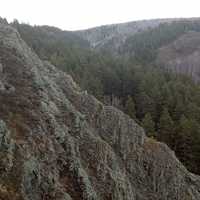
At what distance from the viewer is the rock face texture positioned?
6344 mm

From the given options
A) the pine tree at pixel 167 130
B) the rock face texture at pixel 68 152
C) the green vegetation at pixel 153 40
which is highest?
the green vegetation at pixel 153 40

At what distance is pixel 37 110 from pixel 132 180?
322 inches

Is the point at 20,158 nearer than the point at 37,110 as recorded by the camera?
Yes

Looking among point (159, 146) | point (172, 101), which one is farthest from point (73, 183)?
point (172, 101)

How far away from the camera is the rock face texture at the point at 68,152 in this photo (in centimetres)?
634

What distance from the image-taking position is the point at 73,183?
7434 millimetres

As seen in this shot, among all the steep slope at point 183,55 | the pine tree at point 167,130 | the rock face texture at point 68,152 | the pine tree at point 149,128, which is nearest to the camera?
the rock face texture at point 68,152

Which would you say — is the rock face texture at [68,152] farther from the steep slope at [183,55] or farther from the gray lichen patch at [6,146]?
the steep slope at [183,55]

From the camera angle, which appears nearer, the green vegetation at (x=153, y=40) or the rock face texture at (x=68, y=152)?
the rock face texture at (x=68, y=152)

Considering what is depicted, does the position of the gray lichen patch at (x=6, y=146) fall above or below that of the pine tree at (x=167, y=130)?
above

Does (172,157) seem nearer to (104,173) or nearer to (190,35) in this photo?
(104,173)

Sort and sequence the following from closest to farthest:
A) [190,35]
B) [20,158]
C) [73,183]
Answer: [20,158] < [73,183] < [190,35]

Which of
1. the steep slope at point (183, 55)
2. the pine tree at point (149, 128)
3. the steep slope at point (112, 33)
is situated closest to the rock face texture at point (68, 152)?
the pine tree at point (149, 128)

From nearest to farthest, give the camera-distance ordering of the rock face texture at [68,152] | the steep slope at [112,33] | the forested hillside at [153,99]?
the rock face texture at [68,152]
the forested hillside at [153,99]
the steep slope at [112,33]
